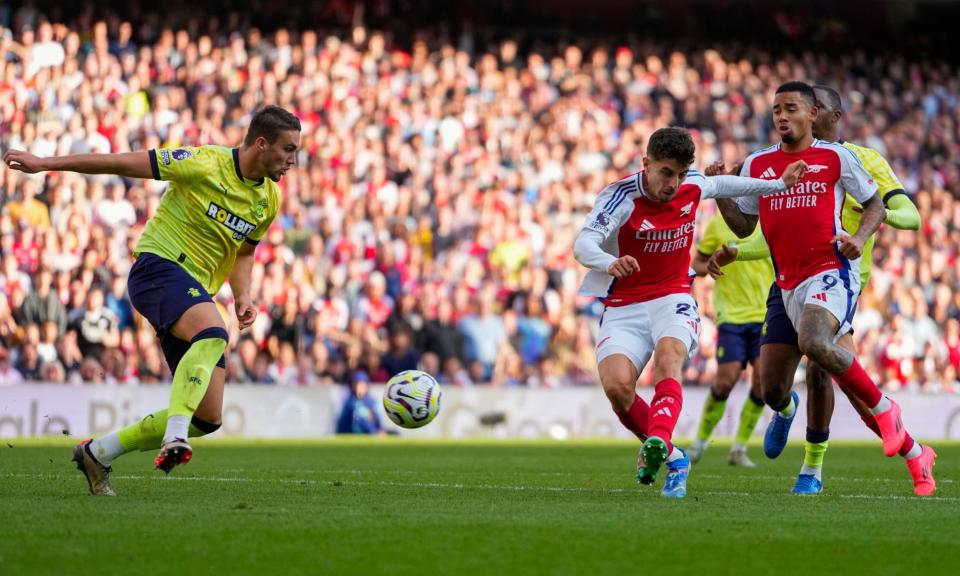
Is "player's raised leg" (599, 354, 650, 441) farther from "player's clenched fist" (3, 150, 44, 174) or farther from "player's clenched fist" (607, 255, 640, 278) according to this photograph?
"player's clenched fist" (3, 150, 44, 174)

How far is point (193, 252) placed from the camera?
8.59 metres

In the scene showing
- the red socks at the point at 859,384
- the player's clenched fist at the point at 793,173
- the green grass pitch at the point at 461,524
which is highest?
the player's clenched fist at the point at 793,173

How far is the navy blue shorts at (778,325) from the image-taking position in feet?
30.6

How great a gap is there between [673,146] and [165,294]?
3073 millimetres

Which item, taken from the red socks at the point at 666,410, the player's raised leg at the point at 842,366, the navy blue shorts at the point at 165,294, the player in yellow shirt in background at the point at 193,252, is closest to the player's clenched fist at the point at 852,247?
the player's raised leg at the point at 842,366

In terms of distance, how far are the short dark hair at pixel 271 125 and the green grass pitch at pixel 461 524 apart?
83.1 inches

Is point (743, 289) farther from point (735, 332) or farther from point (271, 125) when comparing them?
point (271, 125)

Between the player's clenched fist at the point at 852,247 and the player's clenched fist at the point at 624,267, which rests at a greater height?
the player's clenched fist at the point at 852,247

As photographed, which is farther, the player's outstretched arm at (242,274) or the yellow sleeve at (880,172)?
the yellow sleeve at (880,172)

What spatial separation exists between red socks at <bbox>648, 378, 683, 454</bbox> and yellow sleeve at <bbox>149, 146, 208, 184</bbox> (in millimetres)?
2955

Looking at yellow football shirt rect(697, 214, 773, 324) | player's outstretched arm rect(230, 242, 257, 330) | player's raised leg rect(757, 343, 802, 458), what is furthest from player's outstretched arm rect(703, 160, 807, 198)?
yellow football shirt rect(697, 214, 773, 324)

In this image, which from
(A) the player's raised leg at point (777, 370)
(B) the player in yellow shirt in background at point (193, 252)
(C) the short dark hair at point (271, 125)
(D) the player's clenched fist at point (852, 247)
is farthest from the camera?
(A) the player's raised leg at point (777, 370)

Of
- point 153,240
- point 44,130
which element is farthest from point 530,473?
point 44,130

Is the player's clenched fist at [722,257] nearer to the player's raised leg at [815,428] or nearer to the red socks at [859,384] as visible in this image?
the player's raised leg at [815,428]
